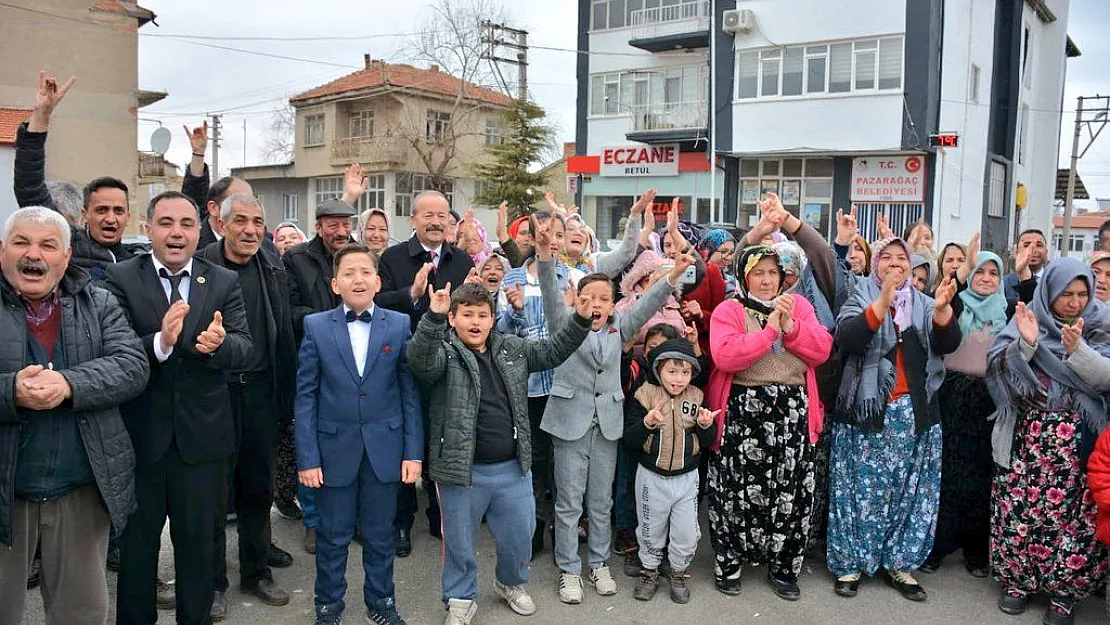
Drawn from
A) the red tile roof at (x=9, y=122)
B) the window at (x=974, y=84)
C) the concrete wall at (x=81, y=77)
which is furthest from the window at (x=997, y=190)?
the red tile roof at (x=9, y=122)

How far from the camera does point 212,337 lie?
3.65m

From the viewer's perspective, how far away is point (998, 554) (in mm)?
4793

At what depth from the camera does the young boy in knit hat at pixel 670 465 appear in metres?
4.76

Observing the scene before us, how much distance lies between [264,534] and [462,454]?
51.9 inches

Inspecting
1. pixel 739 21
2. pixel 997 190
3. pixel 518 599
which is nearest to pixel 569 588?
pixel 518 599

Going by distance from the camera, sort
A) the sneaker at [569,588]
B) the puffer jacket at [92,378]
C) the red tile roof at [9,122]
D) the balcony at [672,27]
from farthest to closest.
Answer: the balcony at [672,27] < the red tile roof at [9,122] < the sneaker at [569,588] < the puffer jacket at [92,378]

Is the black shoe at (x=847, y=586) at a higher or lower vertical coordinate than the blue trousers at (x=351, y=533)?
lower

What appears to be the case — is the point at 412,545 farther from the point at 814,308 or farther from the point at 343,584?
the point at 814,308

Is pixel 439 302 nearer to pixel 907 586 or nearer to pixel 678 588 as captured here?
pixel 678 588

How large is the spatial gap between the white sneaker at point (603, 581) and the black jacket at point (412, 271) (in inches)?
73.7

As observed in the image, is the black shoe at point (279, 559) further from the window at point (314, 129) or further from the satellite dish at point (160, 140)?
the window at point (314, 129)

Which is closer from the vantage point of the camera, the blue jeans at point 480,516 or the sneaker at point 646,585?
the blue jeans at point 480,516

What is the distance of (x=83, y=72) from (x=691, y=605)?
2945 centimetres

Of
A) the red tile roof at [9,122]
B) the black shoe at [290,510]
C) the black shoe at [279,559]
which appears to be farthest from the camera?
the red tile roof at [9,122]
